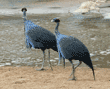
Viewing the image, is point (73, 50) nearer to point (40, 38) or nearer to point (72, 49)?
point (72, 49)

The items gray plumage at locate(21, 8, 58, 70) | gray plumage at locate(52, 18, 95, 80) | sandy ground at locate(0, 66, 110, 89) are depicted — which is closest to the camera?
sandy ground at locate(0, 66, 110, 89)

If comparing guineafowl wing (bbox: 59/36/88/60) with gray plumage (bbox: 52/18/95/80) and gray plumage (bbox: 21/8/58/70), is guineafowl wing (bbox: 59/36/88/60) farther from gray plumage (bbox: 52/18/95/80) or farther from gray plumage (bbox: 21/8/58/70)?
gray plumage (bbox: 21/8/58/70)

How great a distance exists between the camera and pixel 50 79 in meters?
5.04

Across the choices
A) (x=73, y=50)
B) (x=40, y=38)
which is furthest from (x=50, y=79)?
(x=40, y=38)

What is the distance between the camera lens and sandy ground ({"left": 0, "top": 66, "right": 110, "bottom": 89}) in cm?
448

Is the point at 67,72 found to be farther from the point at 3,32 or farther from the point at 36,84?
the point at 3,32

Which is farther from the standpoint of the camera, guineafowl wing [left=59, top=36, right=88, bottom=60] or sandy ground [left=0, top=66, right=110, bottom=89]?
guineafowl wing [left=59, top=36, right=88, bottom=60]

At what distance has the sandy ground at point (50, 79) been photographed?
14.7 ft

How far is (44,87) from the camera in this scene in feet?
14.5

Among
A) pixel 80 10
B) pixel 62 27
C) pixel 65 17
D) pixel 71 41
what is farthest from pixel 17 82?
pixel 80 10

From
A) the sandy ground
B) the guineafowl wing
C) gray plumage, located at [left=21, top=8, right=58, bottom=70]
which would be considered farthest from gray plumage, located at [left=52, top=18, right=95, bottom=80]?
gray plumage, located at [left=21, top=8, right=58, bottom=70]

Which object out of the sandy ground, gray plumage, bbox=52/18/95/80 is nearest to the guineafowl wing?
gray plumage, bbox=52/18/95/80

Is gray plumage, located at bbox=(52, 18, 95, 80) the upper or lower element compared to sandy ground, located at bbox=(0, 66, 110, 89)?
upper

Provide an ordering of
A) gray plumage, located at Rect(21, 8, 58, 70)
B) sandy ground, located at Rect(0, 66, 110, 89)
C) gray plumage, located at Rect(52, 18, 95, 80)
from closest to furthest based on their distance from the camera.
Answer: sandy ground, located at Rect(0, 66, 110, 89) → gray plumage, located at Rect(52, 18, 95, 80) → gray plumage, located at Rect(21, 8, 58, 70)
